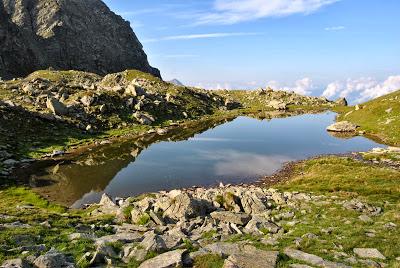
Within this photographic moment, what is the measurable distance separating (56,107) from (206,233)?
235 feet

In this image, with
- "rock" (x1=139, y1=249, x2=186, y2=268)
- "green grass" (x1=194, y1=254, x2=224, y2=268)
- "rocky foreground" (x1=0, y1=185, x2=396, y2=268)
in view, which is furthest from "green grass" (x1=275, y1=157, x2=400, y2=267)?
"rock" (x1=139, y1=249, x2=186, y2=268)

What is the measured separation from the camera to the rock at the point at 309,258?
20.4 m

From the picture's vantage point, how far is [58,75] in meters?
161

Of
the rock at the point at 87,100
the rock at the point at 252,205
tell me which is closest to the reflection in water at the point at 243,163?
the rock at the point at 252,205

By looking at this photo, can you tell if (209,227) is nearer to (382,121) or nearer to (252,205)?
(252,205)

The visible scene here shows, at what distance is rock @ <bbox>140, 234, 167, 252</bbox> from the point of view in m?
22.2

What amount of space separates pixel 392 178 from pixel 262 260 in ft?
111

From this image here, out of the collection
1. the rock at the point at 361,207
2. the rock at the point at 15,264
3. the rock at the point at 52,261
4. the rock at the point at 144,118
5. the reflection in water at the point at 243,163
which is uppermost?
the rock at the point at 144,118

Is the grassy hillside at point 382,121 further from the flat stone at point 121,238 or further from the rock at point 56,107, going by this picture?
the rock at point 56,107

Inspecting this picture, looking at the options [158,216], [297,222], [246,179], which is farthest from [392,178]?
[158,216]

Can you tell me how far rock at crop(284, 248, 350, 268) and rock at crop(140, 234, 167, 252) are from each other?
284 inches

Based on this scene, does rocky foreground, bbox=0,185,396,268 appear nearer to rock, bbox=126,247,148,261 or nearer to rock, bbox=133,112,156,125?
rock, bbox=126,247,148,261

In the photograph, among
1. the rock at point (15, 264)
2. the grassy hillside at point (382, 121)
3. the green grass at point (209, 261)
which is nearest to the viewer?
the rock at point (15, 264)

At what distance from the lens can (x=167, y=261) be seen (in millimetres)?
20469
